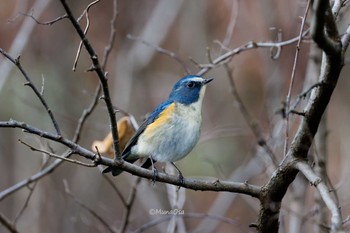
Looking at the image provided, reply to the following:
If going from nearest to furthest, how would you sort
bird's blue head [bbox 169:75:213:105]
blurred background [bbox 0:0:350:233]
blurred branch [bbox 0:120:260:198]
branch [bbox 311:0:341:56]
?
branch [bbox 311:0:341:56]
blurred branch [bbox 0:120:260:198]
bird's blue head [bbox 169:75:213:105]
blurred background [bbox 0:0:350:233]

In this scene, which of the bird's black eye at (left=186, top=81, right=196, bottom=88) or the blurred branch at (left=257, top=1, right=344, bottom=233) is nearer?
the blurred branch at (left=257, top=1, right=344, bottom=233)

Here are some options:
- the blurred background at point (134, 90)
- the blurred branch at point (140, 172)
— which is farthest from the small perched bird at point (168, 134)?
the blurred background at point (134, 90)

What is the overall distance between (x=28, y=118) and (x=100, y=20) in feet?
6.00

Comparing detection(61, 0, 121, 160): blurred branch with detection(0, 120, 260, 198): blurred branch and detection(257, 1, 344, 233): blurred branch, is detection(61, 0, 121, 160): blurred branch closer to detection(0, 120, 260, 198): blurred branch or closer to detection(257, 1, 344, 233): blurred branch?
detection(0, 120, 260, 198): blurred branch

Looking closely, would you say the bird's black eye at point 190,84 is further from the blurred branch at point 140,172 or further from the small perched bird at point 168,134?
the blurred branch at point 140,172

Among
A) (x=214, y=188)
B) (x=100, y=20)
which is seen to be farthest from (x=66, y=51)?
(x=214, y=188)

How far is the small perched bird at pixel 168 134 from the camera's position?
4516 millimetres

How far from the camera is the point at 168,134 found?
455 cm

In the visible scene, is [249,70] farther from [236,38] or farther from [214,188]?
[214,188]

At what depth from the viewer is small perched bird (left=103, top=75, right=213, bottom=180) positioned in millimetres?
4516

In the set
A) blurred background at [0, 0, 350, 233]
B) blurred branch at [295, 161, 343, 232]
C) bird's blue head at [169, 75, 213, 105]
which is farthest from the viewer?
blurred background at [0, 0, 350, 233]

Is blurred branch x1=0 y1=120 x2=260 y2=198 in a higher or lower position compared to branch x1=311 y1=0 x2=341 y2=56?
lower

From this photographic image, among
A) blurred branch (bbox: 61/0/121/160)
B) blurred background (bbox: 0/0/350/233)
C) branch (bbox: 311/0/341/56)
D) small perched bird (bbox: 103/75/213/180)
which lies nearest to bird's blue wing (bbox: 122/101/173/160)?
small perched bird (bbox: 103/75/213/180)

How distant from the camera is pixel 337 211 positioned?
92.9 inches
